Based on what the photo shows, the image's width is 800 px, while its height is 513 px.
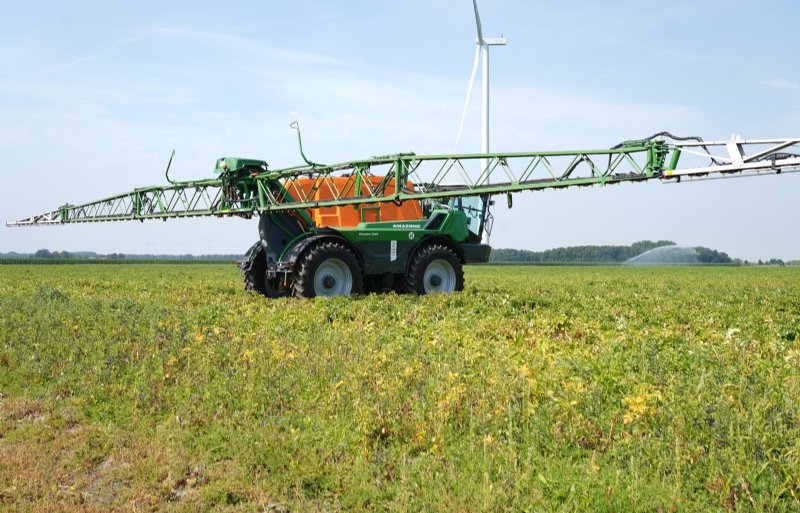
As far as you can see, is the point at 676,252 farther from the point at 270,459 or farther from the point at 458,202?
the point at 270,459

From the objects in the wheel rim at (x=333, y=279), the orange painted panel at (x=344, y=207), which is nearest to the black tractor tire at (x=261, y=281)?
the orange painted panel at (x=344, y=207)

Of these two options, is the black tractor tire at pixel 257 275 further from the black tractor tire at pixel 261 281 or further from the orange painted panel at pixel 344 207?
the orange painted panel at pixel 344 207

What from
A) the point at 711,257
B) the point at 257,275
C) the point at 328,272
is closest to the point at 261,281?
the point at 257,275

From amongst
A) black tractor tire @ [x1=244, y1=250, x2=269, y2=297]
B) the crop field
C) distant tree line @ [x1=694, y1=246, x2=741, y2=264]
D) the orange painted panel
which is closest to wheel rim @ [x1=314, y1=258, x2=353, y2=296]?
the orange painted panel

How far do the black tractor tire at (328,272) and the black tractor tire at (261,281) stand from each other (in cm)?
210

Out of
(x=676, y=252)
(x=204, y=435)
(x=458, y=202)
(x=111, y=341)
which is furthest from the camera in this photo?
(x=676, y=252)

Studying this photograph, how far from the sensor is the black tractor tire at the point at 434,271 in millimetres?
19078

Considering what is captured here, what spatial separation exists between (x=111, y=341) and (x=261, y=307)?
458 cm

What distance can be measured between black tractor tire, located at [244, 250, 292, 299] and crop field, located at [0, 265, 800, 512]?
7.71 metres

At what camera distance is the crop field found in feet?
19.4

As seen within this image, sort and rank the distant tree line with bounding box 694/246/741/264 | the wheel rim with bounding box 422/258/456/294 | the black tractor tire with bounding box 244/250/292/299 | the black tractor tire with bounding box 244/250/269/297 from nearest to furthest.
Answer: the wheel rim with bounding box 422/258/456/294, the black tractor tire with bounding box 244/250/292/299, the black tractor tire with bounding box 244/250/269/297, the distant tree line with bounding box 694/246/741/264

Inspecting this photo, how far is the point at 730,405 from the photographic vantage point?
6.86 meters

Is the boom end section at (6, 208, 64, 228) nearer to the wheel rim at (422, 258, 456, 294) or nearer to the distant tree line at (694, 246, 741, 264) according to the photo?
the wheel rim at (422, 258, 456, 294)

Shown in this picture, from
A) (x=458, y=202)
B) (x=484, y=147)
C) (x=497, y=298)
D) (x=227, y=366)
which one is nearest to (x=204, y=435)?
(x=227, y=366)
